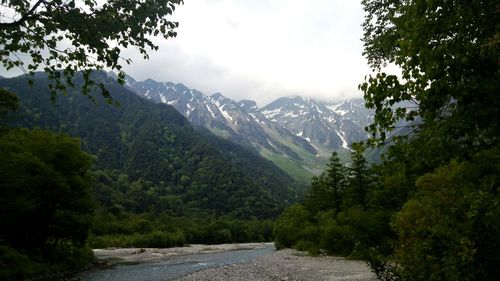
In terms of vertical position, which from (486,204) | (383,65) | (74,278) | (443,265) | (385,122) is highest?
(383,65)

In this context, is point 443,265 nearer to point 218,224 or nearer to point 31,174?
point 31,174

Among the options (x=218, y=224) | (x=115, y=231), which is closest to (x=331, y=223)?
(x=115, y=231)

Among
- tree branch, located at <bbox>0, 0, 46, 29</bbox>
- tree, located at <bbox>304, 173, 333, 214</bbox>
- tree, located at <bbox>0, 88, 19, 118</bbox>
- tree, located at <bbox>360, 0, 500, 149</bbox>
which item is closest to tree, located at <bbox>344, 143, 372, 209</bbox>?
tree, located at <bbox>304, 173, 333, 214</bbox>

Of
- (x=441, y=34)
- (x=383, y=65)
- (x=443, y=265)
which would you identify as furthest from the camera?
(x=383, y=65)

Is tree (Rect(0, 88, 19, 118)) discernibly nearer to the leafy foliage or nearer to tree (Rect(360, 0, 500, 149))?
the leafy foliage

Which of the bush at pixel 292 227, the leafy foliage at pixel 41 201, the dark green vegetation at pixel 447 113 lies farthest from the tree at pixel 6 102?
the bush at pixel 292 227

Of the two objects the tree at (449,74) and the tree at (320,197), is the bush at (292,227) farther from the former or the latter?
the tree at (449,74)

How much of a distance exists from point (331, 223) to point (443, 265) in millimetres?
53608

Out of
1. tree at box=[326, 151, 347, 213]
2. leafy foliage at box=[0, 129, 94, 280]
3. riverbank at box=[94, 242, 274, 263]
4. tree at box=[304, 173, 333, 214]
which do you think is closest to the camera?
leafy foliage at box=[0, 129, 94, 280]

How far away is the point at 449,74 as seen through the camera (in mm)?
8141

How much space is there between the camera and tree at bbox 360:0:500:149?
762 centimetres

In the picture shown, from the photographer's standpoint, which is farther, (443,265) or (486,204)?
(443,265)

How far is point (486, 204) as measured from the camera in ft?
28.8

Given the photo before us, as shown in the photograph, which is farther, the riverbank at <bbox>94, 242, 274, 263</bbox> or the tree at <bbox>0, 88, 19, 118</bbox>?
the riverbank at <bbox>94, 242, 274, 263</bbox>
